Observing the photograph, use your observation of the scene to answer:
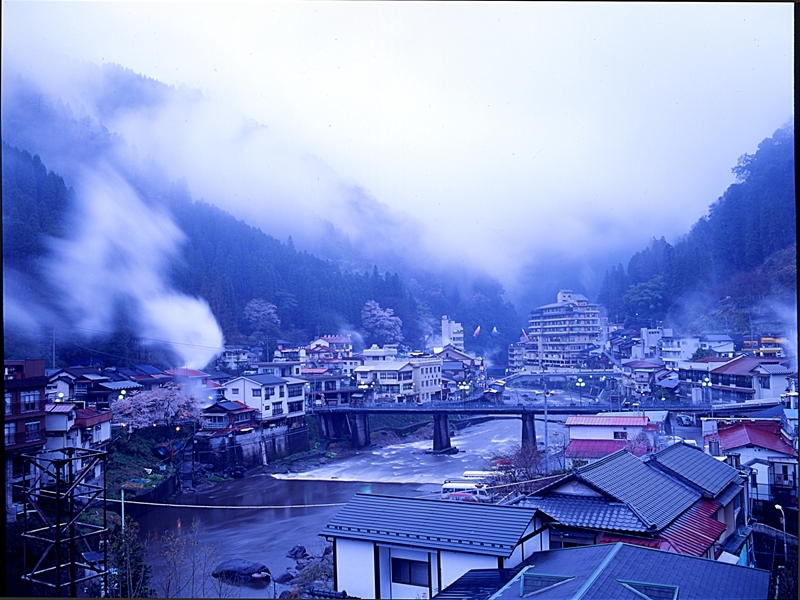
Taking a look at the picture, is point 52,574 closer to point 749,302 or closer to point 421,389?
point 421,389

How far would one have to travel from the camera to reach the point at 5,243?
12.9 feet

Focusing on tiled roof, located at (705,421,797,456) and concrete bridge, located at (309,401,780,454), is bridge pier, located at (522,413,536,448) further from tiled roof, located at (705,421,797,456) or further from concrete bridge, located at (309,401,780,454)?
tiled roof, located at (705,421,797,456)

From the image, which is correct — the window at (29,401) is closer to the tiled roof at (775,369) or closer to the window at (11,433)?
the window at (11,433)

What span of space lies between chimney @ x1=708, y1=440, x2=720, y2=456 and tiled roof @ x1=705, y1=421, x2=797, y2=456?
36 mm

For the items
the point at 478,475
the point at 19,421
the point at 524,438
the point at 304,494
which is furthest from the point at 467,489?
the point at 19,421

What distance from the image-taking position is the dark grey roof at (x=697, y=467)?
3.11m

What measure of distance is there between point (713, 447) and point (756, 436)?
0.95 feet

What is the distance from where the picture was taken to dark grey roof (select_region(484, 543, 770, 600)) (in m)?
1.99

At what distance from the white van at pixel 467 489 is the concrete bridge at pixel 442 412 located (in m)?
0.60

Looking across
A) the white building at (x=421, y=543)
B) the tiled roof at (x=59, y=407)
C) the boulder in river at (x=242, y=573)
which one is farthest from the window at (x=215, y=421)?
the white building at (x=421, y=543)

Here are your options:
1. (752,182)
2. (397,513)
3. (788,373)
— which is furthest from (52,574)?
(752,182)

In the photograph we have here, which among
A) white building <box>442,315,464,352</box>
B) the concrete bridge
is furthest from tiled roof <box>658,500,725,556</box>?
white building <box>442,315,464,352</box>

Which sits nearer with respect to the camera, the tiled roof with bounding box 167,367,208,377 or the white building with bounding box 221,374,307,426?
the tiled roof with bounding box 167,367,208,377

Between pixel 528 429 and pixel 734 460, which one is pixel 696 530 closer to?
pixel 734 460
